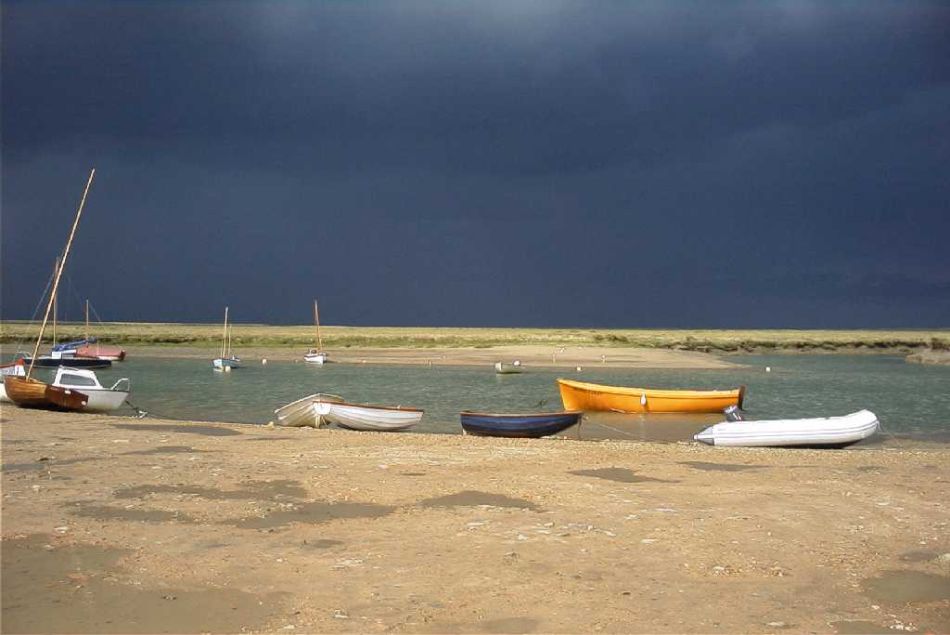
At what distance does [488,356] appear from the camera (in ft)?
263

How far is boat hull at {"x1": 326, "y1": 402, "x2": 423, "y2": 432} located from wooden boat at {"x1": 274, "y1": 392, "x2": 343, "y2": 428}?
188mm

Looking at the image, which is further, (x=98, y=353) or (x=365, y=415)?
(x=98, y=353)

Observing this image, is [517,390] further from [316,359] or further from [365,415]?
[316,359]

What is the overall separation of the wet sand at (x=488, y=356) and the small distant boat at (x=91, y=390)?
42750mm

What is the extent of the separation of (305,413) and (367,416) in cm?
204

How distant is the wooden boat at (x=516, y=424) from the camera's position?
24.6 m

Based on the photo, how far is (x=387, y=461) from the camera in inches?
677

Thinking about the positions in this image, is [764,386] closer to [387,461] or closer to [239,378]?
[239,378]

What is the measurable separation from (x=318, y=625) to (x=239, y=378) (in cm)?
4883

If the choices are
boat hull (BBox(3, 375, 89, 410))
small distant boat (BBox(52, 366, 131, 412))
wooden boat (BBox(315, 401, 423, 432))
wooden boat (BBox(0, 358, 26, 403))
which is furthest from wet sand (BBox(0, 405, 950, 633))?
wooden boat (BBox(0, 358, 26, 403))

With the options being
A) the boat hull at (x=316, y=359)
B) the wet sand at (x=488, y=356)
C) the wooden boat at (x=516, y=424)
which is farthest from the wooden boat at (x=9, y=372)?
the wet sand at (x=488, y=356)

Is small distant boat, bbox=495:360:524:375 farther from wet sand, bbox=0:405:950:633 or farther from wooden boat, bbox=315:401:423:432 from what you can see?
wet sand, bbox=0:405:950:633

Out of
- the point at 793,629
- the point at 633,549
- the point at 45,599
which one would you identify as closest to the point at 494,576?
the point at 633,549

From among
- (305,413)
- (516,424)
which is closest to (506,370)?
(305,413)
